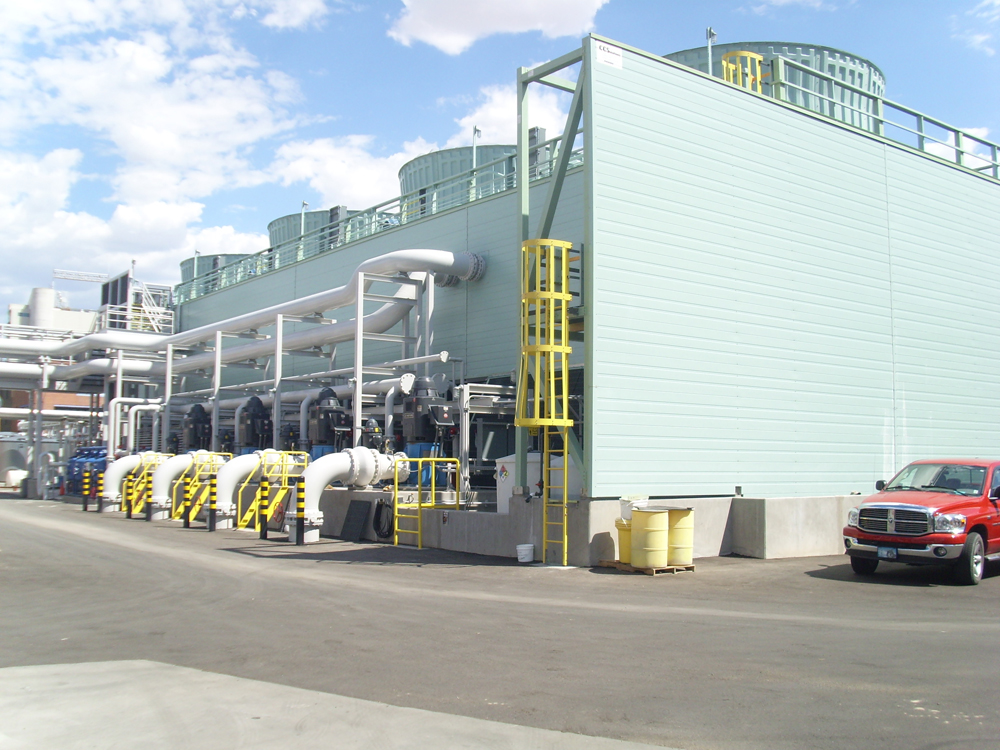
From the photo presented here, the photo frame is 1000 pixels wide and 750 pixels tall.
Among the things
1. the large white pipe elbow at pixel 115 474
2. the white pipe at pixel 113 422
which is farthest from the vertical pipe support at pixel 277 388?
the white pipe at pixel 113 422

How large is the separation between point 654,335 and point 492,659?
32.1 ft

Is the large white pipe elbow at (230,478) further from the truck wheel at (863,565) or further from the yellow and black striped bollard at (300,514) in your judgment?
the truck wheel at (863,565)

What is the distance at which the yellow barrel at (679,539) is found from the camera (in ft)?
46.2

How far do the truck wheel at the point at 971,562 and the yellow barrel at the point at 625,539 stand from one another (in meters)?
5.01

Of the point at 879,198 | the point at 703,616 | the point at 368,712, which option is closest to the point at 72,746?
the point at 368,712

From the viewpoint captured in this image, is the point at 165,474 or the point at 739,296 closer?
the point at 739,296

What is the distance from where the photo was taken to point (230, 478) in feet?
71.8

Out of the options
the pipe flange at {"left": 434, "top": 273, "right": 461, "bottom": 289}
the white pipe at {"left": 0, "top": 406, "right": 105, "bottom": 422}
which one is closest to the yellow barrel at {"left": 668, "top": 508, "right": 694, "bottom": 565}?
the pipe flange at {"left": 434, "top": 273, "right": 461, "bottom": 289}

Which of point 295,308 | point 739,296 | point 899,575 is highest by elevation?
point 295,308

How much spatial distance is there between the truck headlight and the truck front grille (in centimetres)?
13

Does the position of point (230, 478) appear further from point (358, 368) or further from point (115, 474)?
point (115, 474)

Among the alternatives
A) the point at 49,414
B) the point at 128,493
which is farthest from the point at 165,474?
the point at 49,414

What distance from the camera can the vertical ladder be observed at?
48.5 ft

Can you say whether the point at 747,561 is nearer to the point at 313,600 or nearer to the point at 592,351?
the point at 592,351
